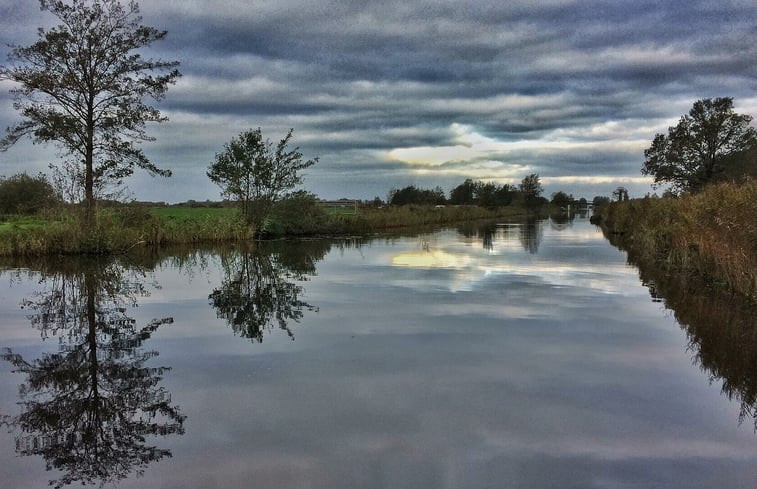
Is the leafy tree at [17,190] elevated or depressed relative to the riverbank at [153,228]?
elevated

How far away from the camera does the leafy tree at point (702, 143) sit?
4822 cm

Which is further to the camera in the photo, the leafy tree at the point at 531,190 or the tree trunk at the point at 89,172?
the leafy tree at the point at 531,190

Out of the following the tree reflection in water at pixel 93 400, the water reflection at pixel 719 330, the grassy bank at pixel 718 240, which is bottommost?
the tree reflection in water at pixel 93 400

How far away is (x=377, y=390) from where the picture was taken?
568cm

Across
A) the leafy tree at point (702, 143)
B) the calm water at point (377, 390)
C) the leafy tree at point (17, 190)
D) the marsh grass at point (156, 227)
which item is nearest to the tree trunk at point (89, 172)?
the marsh grass at point (156, 227)

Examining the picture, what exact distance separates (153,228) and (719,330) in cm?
2346

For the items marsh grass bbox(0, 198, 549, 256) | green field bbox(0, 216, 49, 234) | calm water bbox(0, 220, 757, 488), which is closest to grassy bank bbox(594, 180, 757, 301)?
calm water bbox(0, 220, 757, 488)

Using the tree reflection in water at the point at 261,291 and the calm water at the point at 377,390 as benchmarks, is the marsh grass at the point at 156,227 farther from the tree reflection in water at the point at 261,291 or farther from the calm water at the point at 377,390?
the calm water at the point at 377,390

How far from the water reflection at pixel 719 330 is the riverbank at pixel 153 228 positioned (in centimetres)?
1900

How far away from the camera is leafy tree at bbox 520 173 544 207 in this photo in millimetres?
125625

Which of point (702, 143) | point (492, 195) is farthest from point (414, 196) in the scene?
point (702, 143)

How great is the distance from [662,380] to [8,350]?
835 centimetres

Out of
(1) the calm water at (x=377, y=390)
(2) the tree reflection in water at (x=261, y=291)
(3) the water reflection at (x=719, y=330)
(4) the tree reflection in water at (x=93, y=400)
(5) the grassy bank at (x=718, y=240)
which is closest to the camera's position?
(1) the calm water at (x=377, y=390)

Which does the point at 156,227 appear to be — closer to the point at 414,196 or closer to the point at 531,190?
the point at 414,196
